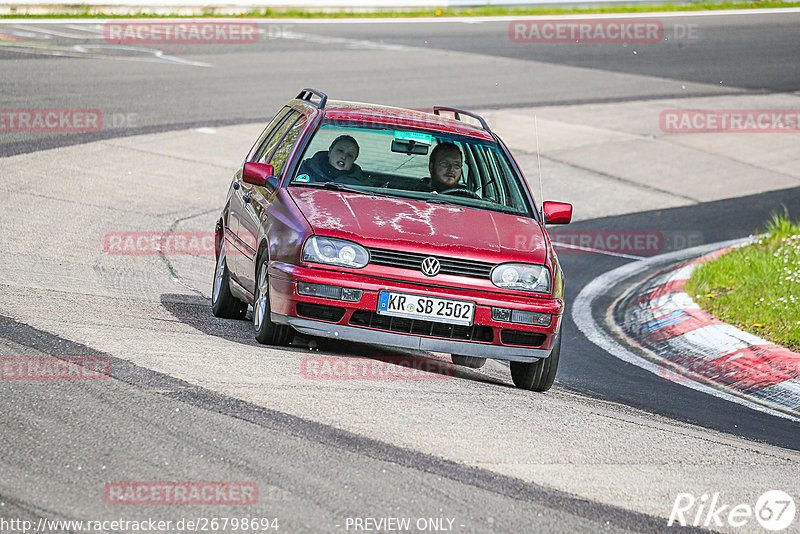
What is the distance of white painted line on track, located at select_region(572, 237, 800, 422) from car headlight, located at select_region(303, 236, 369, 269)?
2895 mm

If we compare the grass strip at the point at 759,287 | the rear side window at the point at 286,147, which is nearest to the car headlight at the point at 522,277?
the rear side window at the point at 286,147

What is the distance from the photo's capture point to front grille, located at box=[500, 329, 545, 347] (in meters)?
6.85

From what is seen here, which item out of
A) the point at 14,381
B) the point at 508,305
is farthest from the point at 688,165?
the point at 14,381

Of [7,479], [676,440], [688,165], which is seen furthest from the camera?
[688,165]

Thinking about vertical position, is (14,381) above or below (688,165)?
below

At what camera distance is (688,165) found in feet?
57.3

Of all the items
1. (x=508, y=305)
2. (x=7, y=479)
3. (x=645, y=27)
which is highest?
(x=645, y=27)

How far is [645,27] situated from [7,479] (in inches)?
1129

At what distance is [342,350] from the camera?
7.32m

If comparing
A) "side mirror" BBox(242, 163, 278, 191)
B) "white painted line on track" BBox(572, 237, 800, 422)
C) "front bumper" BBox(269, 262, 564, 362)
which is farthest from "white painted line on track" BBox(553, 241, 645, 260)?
"front bumper" BBox(269, 262, 564, 362)

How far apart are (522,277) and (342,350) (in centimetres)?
126

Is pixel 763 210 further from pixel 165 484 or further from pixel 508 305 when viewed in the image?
pixel 165 484

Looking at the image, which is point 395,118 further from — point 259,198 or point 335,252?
point 335,252

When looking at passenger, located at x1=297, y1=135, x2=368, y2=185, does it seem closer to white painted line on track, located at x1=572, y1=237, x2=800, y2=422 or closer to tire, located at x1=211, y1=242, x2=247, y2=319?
tire, located at x1=211, y1=242, x2=247, y2=319
